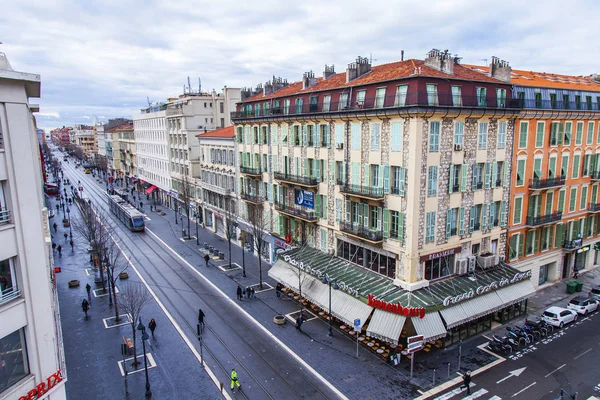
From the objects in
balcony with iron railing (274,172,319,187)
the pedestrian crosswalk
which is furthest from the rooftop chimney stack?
the pedestrian crosswalk

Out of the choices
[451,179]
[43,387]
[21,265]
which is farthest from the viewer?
[451,179]

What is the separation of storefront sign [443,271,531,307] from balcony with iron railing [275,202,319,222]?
14.1 metres

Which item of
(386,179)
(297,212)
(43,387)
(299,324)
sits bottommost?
(299,324)

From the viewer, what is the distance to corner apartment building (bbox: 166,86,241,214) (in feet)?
227

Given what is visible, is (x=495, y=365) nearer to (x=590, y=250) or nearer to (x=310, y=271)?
(x=310, y=271)

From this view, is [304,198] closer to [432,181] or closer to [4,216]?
[432,181]

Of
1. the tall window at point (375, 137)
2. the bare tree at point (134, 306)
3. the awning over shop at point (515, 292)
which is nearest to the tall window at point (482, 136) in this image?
the tall window at point (375, 137)

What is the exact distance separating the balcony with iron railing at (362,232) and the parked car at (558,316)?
1550 centimetres

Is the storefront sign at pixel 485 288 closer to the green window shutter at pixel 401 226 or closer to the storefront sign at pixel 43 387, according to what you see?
the green window shutter at pixel 401 226

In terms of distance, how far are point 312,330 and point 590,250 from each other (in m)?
33.1

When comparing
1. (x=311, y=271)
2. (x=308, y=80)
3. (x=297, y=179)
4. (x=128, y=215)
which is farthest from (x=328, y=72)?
(x=128, y=215)

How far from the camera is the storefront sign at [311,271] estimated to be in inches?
1179

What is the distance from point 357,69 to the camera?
35.2 m

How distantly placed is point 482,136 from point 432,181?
251 inches
